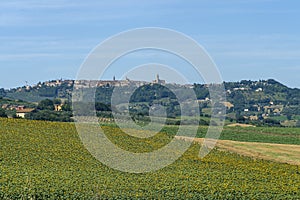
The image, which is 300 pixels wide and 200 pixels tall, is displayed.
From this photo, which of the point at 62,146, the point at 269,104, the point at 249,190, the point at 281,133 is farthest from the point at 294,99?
the point at 249,190

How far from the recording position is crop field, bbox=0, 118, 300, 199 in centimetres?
2503

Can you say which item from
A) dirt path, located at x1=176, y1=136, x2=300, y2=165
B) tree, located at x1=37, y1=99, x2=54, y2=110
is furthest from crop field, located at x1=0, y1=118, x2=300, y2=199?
tree, located at x1=37, y1=99, x2=54, y2=110

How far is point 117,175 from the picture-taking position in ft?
100

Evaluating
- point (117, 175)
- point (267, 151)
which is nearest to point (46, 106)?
point (267, 151)

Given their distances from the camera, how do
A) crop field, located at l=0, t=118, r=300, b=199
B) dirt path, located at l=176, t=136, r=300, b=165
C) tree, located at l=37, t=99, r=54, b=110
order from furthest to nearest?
tree, located at l=37, t=99, r=54, b=110, dirt path, located at l=176, t=136, r=300, b=165, crop field, located at l=0, t=118, r=300, b=199

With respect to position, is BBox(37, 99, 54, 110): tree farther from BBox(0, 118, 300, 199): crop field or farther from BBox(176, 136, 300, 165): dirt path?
BBox(0, 118, 300, 199): crop field

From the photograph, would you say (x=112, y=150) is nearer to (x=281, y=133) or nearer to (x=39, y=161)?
(x=39, y=161)

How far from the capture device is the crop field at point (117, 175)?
985 inches

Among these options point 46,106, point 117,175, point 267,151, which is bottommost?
point 267,151

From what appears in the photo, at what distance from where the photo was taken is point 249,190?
90.2 feet

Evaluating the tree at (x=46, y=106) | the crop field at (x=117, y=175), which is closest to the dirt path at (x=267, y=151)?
the crop field at (x=117, y=175)

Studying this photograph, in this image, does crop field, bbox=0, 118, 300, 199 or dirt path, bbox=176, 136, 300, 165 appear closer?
crop field, bbox=0, 118, 300, 199

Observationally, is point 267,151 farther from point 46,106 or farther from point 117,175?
point 46,106

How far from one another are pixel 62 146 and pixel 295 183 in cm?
1725
